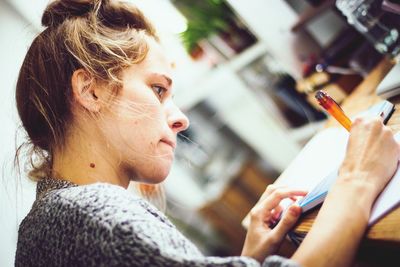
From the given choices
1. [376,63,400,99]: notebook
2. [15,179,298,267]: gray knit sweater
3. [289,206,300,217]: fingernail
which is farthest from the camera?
[376,63,400,99]: notebook

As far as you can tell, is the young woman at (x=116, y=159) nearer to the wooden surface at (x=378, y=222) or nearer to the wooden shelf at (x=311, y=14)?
the wooden surface at (x=378, y=222)

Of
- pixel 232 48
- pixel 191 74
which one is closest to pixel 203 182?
pixel 191 74

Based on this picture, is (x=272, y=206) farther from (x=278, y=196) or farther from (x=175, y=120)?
(x=175, y=120)

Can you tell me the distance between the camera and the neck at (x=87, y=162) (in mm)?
806

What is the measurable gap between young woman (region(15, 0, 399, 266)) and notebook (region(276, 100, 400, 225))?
2 centimetres

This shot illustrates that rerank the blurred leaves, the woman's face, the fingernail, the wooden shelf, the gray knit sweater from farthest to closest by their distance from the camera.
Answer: the blurred leaves → the wooden shelf → the woman's face → the fingernail → the gray knit sweater

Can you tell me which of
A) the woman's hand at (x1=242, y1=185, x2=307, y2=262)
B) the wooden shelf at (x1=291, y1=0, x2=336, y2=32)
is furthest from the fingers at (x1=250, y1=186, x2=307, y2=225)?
Result: the wooden shelf at (x1=291, y1=0, x2=336, y2=32)

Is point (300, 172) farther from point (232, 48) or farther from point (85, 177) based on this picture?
point (232, 48)

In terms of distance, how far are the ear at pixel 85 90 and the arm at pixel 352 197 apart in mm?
532

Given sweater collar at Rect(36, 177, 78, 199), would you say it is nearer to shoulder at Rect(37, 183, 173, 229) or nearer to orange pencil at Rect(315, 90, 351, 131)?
shoulder at Rect(37, 183, 173, 229)

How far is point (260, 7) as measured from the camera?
5.77 feet

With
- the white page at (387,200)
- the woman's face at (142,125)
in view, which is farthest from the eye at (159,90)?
the white page at (387,200)

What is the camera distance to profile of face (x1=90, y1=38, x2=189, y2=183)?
2.64 ft

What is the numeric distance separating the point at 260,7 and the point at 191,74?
1268 mm
